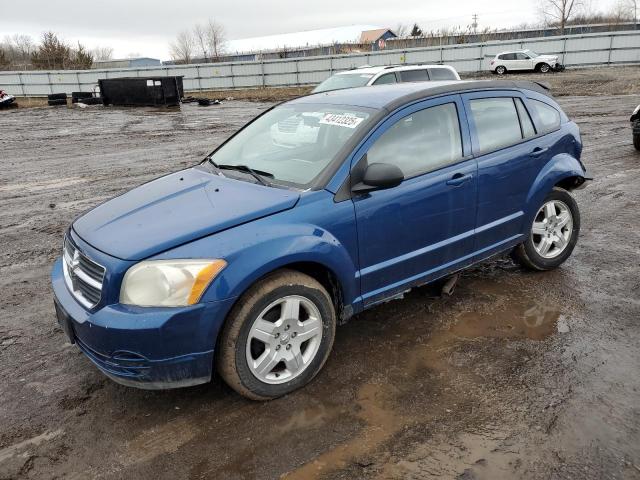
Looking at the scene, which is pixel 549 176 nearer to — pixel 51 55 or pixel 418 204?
pixel 418 204

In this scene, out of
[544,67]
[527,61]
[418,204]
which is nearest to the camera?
[418,204]

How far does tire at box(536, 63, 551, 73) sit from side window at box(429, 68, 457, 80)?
2393 centimetres

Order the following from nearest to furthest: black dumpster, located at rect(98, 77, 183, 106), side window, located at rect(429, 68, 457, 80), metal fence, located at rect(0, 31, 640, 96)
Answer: side window, located at rect(429, 68, 457, 80), black dumpster, located at rect(98, 77, 183, 106), metal fence, located at rect(0, 31, 640, 96)

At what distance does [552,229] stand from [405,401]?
256 centimetres

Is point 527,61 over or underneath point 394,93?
over

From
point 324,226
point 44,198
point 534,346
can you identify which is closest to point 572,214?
point 534,346

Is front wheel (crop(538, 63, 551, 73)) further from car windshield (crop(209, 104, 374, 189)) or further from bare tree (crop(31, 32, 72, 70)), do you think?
bare tree (crop(31, 32, 72, 70))

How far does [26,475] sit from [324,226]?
2.03 m

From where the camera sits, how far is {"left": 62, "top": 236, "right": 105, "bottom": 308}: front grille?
279 centimetres

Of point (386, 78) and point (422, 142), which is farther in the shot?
point (386, 78)

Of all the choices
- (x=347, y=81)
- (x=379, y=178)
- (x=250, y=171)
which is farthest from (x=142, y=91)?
(x=379, y=178)

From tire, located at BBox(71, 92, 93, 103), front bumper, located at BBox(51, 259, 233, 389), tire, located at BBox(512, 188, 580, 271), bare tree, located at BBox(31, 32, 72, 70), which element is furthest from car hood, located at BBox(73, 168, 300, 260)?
bare tree, located at BBox(31, 32, 72, 70)

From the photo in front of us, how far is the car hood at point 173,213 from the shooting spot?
279 centimetres

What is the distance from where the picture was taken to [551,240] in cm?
466
